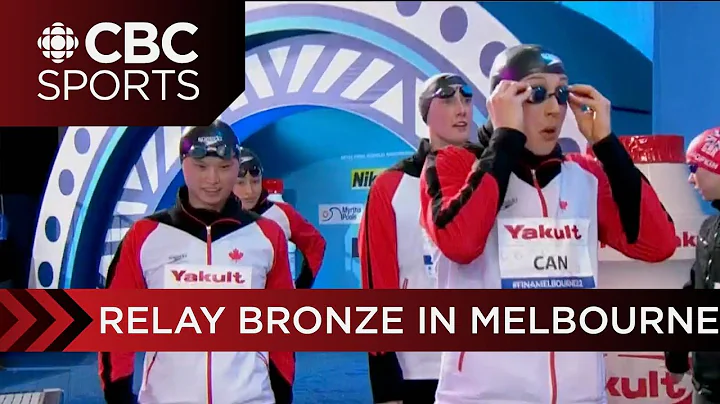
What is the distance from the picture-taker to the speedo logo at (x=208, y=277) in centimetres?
161

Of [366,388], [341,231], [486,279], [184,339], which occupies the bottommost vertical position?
[366,388]

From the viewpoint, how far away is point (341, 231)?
1.66 metres

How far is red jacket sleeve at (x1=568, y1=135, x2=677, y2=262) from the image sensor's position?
146 centimetres

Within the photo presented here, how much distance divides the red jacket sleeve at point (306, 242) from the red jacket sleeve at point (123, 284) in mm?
301

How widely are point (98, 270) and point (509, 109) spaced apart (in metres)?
0.97

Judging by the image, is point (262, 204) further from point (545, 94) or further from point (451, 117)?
point (545, 94)

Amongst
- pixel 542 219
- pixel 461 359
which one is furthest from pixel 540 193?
pixel 461 359

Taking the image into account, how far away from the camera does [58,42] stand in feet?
5.49

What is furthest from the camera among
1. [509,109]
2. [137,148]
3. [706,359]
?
[137,148]

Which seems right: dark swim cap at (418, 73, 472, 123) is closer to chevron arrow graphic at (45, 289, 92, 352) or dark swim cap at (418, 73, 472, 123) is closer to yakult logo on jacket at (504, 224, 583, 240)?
yakult logo on jacket at (504, 224, 583, 240)

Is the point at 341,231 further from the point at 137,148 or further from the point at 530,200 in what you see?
the point at 137,148

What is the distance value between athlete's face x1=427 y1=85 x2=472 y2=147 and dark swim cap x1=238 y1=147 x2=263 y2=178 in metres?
0.39

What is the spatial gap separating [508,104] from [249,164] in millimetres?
588

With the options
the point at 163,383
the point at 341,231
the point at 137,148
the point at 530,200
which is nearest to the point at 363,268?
the point at 341,231
